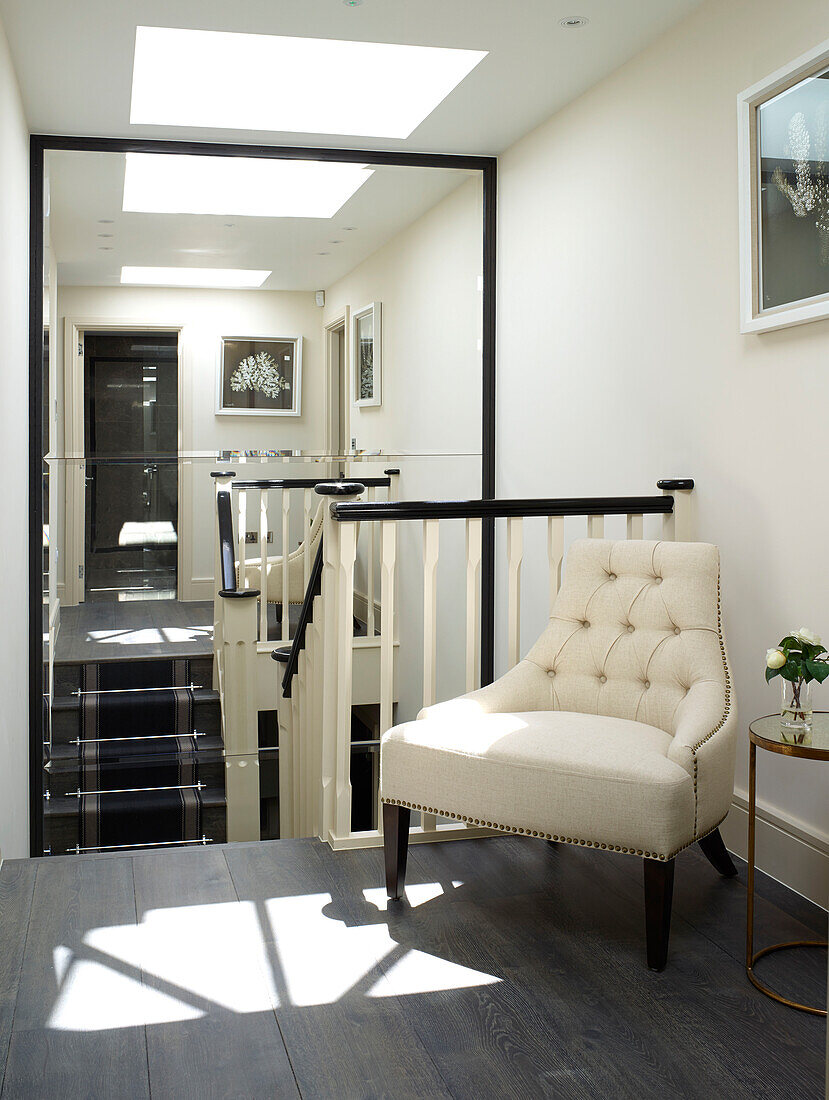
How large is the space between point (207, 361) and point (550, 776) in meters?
2.52

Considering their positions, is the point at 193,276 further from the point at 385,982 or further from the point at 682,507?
the point at 385,982

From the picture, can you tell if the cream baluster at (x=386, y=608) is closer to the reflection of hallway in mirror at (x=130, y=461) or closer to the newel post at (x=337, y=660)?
the newel post at (x=337, y=660)

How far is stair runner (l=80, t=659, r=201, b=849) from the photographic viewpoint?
457 centimetres

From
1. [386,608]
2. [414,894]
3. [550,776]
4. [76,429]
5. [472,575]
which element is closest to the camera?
[550,776]

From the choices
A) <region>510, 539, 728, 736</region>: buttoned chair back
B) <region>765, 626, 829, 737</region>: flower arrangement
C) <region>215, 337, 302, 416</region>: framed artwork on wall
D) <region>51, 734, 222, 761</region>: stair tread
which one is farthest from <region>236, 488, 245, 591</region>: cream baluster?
<region>765, 626, 829, 737</region>: flower arrangement

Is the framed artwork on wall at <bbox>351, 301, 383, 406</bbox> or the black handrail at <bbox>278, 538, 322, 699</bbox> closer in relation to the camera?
the black handrail at <bbox>278, 538, 322, 699</bbox>

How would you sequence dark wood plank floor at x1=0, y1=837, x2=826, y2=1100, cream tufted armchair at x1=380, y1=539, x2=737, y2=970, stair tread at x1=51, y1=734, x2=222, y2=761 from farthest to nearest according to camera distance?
stair tread at x1=51, y1=734, x2=222, y2=761 < cream tufted armchair at x1=380, y1=539, x2=737, y2=970 < dark wood plank floor at x1=0, y1=837, x2=826, y2=1100

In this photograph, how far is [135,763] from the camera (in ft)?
15.6

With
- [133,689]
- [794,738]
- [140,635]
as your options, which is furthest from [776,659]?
[133,689]

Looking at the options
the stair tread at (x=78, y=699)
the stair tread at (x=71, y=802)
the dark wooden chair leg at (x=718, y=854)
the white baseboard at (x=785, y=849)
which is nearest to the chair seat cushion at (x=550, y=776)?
the dark wooden chair leg at (x=718, y=854)

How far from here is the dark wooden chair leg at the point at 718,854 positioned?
255 cm

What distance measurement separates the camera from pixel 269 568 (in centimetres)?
417

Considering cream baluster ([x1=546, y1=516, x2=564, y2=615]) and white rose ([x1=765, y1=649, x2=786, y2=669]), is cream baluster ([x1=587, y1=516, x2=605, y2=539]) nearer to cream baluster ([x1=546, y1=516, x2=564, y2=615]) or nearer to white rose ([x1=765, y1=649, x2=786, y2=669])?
cream baluster ([x1=546, y1=516, x2=564, y2=615])

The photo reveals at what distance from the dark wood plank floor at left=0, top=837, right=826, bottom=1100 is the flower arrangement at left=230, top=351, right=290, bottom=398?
6.71 feet
